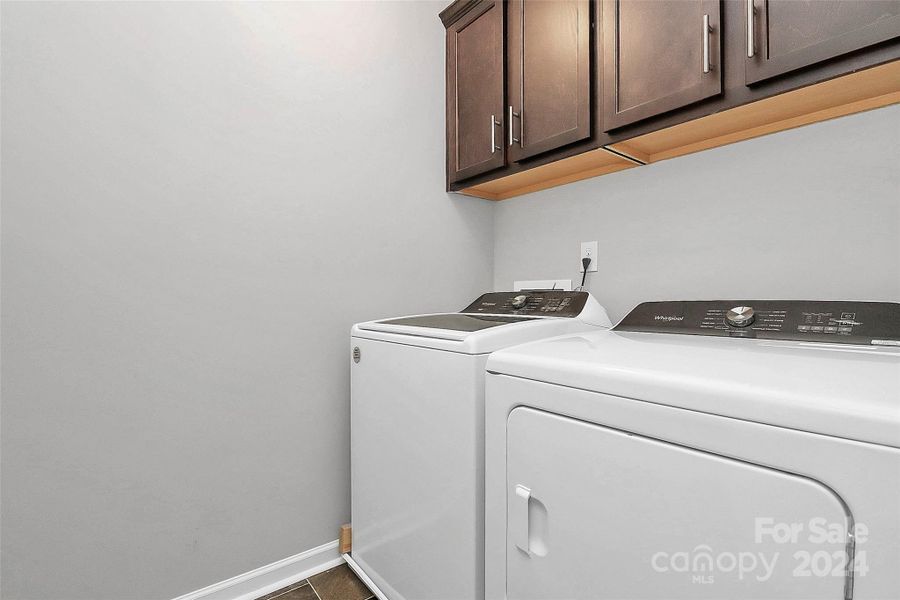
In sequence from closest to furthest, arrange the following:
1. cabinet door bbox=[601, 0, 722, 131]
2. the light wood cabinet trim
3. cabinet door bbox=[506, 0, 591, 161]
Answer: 1. cabinet door bbox=[601, 0, 722, 131]
2. cabinet door bbox=[506, 0, 591, 161]
3. the light wood cabinet trim

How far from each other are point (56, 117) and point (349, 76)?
944 millimetres

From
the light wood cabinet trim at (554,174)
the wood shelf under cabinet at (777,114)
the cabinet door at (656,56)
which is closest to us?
the wood shelf under cabinet at (777,114)

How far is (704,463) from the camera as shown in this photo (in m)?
0.62

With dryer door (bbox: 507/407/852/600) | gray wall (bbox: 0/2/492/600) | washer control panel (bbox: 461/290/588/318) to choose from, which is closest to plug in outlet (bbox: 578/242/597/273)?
washer control panel (bbox: 461/290/588/318)

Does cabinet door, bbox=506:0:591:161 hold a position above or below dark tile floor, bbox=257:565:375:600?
above

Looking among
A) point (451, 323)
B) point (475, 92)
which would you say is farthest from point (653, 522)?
point (475, 92)

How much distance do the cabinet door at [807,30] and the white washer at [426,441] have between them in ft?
2.57

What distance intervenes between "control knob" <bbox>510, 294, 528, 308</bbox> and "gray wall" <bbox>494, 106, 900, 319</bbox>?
244 mm

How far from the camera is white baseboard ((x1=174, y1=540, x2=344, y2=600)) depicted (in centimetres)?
137

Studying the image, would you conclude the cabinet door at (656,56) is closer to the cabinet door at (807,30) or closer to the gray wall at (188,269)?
the cabinet door at (807,30)

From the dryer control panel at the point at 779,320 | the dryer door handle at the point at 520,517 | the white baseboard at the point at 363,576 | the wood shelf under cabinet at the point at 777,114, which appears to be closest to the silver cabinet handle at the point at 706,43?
the wood shelf under cabinet at the point at 777,114

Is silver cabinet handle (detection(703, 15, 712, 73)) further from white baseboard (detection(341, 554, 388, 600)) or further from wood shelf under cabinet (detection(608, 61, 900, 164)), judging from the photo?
white baseboard (detection(341, 554, 388, 600))

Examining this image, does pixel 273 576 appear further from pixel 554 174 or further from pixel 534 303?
pixel 554 174

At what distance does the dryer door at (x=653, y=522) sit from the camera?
533 mm
